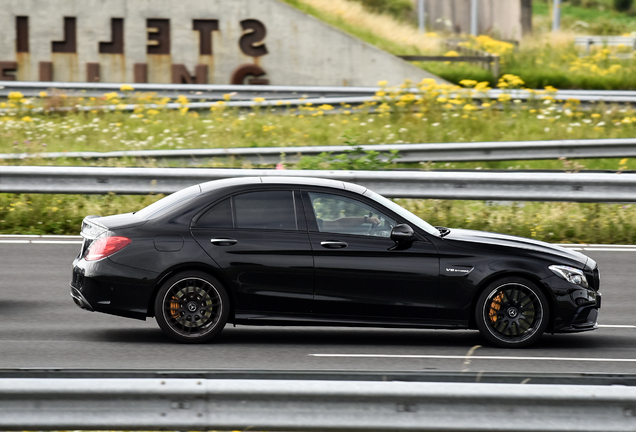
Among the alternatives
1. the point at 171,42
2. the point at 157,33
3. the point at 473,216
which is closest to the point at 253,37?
the point at 171,42

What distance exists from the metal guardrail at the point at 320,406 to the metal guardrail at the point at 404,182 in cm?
778

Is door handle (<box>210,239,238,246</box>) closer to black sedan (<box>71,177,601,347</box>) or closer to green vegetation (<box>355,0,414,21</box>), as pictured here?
black sedan (<box>71,177,601,347</box>)

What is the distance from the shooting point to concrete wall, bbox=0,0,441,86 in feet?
84.3

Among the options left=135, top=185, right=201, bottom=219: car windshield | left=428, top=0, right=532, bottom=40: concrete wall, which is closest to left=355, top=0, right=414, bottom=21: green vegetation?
left=428, top=0, right=532, bottom=40: concrete wall

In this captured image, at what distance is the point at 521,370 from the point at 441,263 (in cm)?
113

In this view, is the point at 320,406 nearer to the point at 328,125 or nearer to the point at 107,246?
the point at 107,246

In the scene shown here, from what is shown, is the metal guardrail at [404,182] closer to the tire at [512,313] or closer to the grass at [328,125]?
the grass at [328,125]

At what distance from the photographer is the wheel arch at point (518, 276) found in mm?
7375

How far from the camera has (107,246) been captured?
7230 millimetres

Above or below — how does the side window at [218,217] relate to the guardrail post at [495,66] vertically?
below

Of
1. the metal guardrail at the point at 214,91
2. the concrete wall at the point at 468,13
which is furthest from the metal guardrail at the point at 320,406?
the concrete wall at the point at 468,13

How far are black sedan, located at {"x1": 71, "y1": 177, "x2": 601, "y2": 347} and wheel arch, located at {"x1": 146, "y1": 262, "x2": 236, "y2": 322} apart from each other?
0.4 inches

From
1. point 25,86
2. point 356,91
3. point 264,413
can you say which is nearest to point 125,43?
point 25,86

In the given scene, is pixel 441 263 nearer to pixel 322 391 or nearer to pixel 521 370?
pixel 521 370
